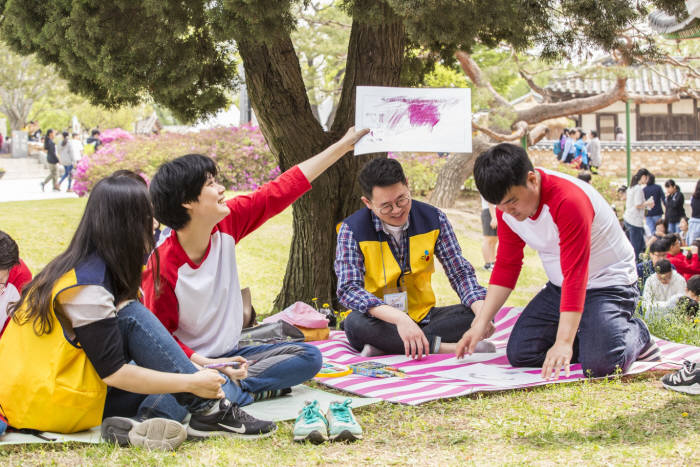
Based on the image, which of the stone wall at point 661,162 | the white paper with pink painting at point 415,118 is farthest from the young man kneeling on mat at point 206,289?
the stone wall at point 661,162

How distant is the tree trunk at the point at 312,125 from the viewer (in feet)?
17.5

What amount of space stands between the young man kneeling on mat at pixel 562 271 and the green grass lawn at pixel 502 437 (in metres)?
0.21

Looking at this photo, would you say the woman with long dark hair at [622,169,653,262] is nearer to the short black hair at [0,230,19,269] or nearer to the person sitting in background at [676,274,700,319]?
the person sitting in background at [676,274,700,319]

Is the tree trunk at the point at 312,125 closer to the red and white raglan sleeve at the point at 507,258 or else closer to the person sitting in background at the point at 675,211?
the red and white raglan sleeve at the point at 507,258

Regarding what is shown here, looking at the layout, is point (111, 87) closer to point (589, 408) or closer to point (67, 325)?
point (67, 325)

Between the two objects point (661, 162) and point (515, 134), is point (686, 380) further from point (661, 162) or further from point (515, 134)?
point (661, 162)

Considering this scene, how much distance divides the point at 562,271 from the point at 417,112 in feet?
4.84

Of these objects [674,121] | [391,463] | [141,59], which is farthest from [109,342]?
[674,121]

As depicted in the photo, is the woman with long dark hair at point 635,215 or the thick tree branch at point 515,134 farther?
the thick tree branch at point 515,134

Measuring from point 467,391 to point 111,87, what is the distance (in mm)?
2963

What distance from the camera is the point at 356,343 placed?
443 cm

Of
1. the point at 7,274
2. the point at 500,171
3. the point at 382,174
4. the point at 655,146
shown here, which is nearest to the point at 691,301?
the point at 382,174

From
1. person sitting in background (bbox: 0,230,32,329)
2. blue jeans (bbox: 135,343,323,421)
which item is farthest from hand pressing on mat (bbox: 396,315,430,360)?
person sitting in background (bbox: 0,230,32,329)

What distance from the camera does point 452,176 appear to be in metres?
14.9
